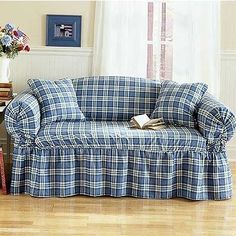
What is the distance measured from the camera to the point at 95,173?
396 cm

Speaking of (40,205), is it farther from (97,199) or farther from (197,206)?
(197,206)

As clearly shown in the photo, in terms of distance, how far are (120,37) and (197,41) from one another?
2.40 feet

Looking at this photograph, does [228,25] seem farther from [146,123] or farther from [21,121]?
[21,121]

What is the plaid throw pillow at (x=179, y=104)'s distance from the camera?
13.9ft

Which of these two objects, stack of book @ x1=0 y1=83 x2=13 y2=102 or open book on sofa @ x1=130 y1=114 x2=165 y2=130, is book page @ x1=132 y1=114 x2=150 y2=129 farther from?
stack of book @ x1=0 y1=83 x2=13 y2=102

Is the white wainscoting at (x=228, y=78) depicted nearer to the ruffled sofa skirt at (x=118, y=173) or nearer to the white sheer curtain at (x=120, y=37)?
the white sheer curtain at (x=120, y=37)

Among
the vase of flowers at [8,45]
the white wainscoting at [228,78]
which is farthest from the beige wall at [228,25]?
the vase of flowers at [8,45]

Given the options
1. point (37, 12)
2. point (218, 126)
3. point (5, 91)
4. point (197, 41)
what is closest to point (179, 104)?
point (218, 126)

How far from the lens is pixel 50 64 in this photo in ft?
16.6

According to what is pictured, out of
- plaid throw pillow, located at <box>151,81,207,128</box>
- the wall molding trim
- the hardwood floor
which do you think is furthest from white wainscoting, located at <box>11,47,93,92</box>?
the hardwood floor

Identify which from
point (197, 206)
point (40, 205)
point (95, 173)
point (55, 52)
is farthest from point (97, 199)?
point (55, 52)

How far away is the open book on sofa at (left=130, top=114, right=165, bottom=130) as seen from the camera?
4.15 metres

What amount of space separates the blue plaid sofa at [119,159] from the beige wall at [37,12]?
1.19 meters

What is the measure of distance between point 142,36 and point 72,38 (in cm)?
67
